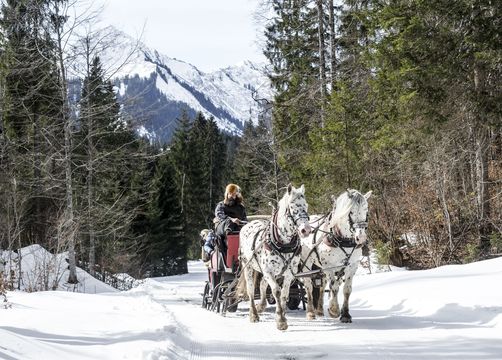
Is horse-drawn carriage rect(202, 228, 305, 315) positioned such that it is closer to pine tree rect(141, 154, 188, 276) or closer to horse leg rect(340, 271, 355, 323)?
horse leg rect(340, 271, 355, 323)

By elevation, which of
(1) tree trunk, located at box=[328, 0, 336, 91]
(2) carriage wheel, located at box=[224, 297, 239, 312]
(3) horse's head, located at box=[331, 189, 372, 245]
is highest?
(1) tree trunk, located at box=[328, 0, 336, 91]

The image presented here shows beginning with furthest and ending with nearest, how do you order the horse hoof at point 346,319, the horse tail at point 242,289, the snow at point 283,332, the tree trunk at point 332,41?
1. the tree trunk at point 332,41
2. the horse tail at point 242,289
3. the horse hoof at point 346,319
4. the snow at point 283,332

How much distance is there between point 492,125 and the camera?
13133mm

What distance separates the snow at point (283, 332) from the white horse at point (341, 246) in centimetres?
49

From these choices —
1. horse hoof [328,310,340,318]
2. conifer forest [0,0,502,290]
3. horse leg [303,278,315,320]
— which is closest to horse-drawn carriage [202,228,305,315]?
horse leg [303,278,315,320]

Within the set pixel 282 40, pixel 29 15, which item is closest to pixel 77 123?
pixel 29 15

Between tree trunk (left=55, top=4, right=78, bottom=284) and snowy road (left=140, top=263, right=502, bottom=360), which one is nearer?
snowy road (left=140, top=263, right=502, bottom=360)

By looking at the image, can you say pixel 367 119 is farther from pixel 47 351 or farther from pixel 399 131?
pixel 47 351

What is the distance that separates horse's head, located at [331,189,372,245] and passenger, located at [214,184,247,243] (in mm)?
2468

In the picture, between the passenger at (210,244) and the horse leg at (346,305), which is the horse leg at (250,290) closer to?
the horse leg at (346,305)

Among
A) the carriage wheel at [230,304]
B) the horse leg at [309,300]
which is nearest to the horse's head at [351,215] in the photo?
the horse leg at [309,300]

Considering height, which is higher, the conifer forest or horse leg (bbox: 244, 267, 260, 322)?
the conifer forest

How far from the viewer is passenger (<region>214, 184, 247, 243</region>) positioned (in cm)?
1004

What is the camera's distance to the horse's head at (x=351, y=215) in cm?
772
